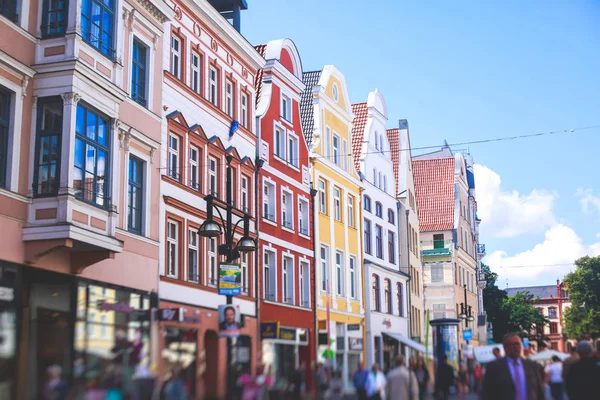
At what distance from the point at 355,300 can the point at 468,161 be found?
49.6m

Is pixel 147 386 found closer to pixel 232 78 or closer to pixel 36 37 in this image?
pixel 36 37

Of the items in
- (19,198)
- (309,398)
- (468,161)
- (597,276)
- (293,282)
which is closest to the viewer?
(309,398)

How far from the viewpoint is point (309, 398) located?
11664 millimetres

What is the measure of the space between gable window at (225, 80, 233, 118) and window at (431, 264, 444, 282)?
37577 millimetres

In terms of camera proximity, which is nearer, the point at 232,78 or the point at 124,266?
the point at 124,266

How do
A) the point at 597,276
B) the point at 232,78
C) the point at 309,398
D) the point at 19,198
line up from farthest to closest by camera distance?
the point at 597,276
the point at 232,78
the point at 19,198
the point at 309,398

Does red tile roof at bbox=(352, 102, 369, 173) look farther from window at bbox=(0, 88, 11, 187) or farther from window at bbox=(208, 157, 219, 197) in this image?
window at bbox=(0, 88, 11, 187)

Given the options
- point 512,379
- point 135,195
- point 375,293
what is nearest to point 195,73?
point 135,195

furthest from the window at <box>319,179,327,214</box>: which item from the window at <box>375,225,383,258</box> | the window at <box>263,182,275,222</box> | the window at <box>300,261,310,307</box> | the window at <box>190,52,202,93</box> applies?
the window at <box>190,52,202,93</box>

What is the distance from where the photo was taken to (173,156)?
2912cm

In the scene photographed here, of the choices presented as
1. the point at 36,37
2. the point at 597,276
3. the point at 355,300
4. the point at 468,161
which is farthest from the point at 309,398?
the point at 597,276

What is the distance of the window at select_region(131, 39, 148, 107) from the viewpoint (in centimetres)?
2659

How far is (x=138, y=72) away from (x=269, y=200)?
11.4 metres

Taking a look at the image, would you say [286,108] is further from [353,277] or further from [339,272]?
[353,277]
